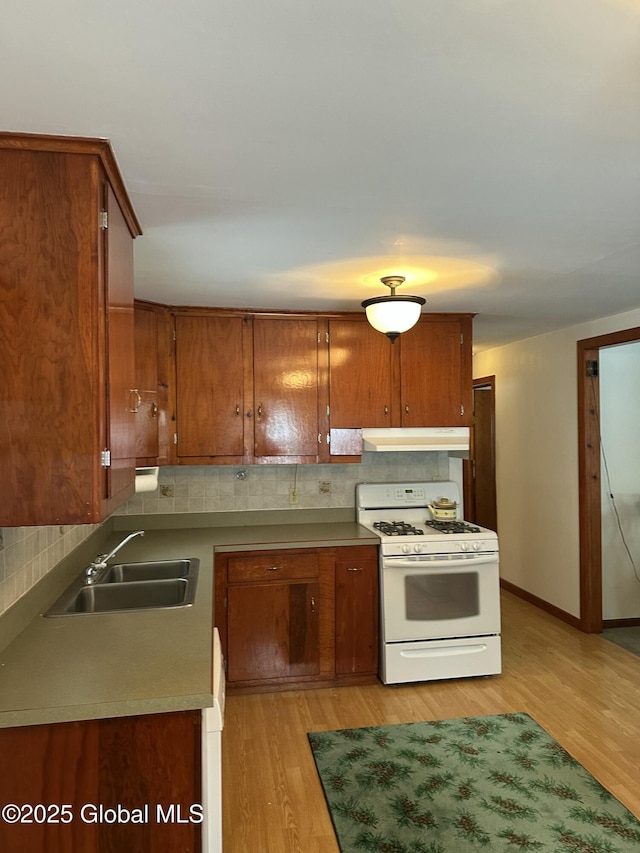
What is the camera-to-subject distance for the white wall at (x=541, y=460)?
172 inches

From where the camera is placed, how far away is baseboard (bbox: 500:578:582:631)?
14.2 feet

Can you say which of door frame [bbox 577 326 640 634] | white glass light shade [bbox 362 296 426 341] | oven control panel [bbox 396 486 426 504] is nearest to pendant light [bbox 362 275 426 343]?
white glass light shade [bbox 362 296 426 341]

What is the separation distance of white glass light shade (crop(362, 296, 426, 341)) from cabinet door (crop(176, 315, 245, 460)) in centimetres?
111

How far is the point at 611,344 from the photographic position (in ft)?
13.1

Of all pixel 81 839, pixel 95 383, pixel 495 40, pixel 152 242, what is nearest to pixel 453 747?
pixel 81 839

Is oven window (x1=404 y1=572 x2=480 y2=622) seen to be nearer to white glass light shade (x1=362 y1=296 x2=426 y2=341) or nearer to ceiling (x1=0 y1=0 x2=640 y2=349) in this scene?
white glass light shade (x1=362 y1=296 x2=426 y2=341)

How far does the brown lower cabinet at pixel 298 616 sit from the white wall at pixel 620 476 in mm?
2022

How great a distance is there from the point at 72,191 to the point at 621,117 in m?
1.38

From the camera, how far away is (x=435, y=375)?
12.6 ft

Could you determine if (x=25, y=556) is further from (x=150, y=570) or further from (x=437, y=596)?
(x=437, y=596)

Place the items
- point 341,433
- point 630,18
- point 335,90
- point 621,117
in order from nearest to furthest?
point 630,18
point 335,90
point 621,117
point 341,433

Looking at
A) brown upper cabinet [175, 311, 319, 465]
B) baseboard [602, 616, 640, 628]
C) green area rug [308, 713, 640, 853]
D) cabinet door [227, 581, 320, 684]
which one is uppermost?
brown upper cabinet [175, 311, 319, 465]

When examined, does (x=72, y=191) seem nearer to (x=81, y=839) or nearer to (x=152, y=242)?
(x=152, y=242)

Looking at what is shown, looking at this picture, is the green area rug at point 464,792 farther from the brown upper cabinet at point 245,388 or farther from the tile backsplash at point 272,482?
the brown upper cabinet at point 245,388
